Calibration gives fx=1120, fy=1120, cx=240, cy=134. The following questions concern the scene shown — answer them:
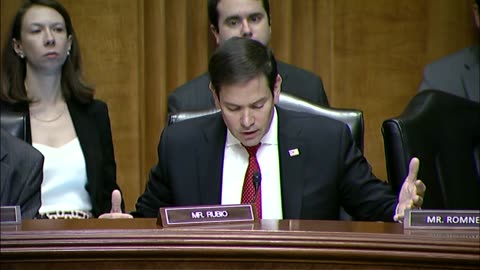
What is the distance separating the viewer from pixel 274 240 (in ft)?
6.64

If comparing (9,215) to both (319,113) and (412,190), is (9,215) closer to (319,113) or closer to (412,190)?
(412,190)

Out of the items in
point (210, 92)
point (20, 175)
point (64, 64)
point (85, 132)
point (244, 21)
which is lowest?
point (20, 175)

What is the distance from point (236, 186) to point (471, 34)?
1788mm

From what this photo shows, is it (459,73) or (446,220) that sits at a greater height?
(459,73)

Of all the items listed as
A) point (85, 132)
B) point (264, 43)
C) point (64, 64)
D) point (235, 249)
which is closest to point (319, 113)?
point (264, 43)

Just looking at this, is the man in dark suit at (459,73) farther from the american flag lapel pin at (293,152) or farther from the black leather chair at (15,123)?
the black leather chair at (15,123)

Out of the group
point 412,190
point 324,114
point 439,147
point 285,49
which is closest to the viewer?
point 412,190

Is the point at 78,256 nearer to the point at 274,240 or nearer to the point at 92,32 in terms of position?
the point at 274,240

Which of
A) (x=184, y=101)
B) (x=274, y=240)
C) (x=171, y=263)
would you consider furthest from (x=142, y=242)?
(x=184, y=101)

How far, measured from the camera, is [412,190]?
8.44 feet

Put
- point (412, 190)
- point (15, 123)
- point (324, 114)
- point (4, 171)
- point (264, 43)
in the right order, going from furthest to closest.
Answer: point (264, 43) < point (15, 123) < point (324, 114) < point (4, 171) < point (412, 190)

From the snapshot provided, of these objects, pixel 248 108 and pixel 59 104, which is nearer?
pixel 248 108

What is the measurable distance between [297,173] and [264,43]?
90 cm

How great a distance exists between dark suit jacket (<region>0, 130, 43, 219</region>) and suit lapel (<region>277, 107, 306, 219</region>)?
2.14ft
